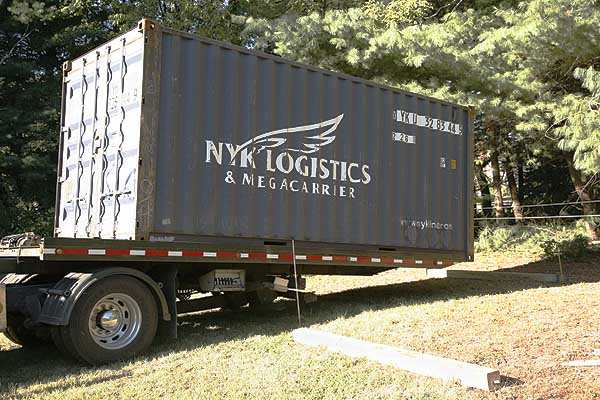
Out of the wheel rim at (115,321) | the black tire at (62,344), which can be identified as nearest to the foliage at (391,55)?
the wheel rim at (115,321)

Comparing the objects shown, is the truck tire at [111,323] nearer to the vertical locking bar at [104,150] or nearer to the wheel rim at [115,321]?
the wheel rim at [115,321]

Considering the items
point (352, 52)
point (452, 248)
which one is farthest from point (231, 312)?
point (352, 52)

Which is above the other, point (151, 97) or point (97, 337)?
point (151, 97)

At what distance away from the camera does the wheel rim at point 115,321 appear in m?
6.11

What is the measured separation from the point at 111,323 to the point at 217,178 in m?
2.11

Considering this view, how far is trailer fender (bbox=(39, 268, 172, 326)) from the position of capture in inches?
230

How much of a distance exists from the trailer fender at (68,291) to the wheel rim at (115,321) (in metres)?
0.23

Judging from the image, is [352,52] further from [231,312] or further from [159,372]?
[159,372]

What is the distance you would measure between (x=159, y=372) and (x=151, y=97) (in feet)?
9.86

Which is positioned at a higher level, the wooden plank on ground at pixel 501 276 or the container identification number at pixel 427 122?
the container identification number at pixel 427 122

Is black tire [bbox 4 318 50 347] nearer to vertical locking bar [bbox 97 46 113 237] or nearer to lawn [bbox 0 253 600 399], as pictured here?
lawn [bbox 0 253 600 399]

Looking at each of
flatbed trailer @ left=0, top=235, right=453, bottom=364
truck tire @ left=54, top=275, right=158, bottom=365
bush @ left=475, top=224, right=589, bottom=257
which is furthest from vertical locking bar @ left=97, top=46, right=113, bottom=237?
bush @ left=475, top=224, right=589, bottom=257

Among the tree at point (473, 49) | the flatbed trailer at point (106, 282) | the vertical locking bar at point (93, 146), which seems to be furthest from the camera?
the tree at point (473, 49)

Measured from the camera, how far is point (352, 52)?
44.1 feet
